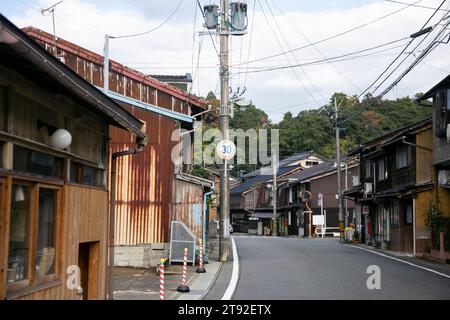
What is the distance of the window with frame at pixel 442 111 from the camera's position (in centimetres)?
2381

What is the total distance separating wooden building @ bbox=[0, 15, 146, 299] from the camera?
21.1ft

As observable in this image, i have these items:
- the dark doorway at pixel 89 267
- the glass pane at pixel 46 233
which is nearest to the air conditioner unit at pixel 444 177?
the dark doorway at pixel 89 267

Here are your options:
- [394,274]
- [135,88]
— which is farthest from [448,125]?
[135,88]

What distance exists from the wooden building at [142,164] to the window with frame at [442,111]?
11.5 metres

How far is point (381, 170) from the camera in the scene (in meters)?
34.5

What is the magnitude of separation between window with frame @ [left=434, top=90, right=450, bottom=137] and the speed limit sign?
962cm

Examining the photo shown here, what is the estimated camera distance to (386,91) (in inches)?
856

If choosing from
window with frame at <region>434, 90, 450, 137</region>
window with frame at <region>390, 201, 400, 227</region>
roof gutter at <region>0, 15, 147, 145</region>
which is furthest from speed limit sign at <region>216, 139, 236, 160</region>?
window with frame at <region>390, 201, 400, 227</region>

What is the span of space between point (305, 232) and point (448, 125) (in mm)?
36147

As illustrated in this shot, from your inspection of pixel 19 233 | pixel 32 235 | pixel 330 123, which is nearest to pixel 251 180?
pixel 330 123

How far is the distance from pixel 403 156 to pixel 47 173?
25.2 metres

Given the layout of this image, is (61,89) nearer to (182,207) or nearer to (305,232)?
(182,207)

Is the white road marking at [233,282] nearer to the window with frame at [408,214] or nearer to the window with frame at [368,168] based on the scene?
the window with frame at [408,214]

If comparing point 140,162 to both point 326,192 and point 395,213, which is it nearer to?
point 395,213
